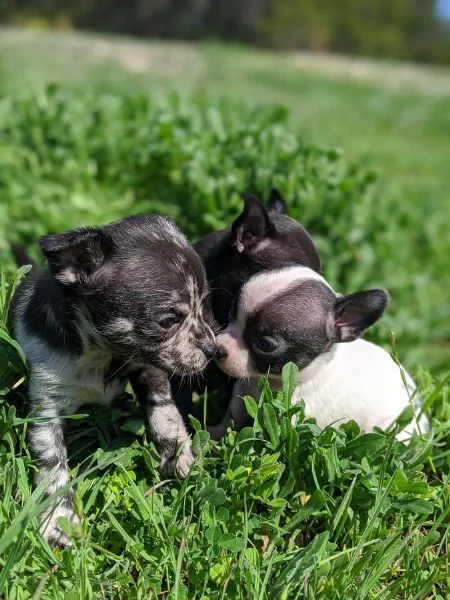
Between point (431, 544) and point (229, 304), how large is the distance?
1.79m

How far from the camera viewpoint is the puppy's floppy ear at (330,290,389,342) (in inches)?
169

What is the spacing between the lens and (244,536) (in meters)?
3.60

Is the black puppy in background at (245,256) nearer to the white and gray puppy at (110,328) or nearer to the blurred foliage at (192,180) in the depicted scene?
the white and gray puppy at (110,328)

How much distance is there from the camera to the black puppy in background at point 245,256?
4828 millimetres

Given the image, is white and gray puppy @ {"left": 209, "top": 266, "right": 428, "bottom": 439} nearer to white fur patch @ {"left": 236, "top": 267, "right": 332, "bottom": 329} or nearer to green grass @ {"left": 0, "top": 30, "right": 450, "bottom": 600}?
white fur patch @ {"left": 236, "top": 267, "right": 332, "bottom": 329}

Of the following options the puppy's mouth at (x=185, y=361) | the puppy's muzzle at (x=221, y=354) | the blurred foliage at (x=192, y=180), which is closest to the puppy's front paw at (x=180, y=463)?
the puppy's mouth at (x=185, y=361)

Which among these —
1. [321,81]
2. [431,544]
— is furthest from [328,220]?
[321,81]

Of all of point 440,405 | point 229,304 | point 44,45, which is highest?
point 229,304

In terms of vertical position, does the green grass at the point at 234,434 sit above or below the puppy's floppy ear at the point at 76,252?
below

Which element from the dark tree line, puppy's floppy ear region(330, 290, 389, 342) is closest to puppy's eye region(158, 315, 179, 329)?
puppy's floppy ear region(330, 290, 389, 342)

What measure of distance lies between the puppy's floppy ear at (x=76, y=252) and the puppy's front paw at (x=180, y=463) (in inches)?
39.9

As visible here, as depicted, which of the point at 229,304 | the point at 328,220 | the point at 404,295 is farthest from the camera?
the point at 404,295

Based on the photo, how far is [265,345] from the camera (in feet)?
14.2

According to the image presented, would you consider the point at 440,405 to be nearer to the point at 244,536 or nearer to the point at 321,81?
the point at 244,536
